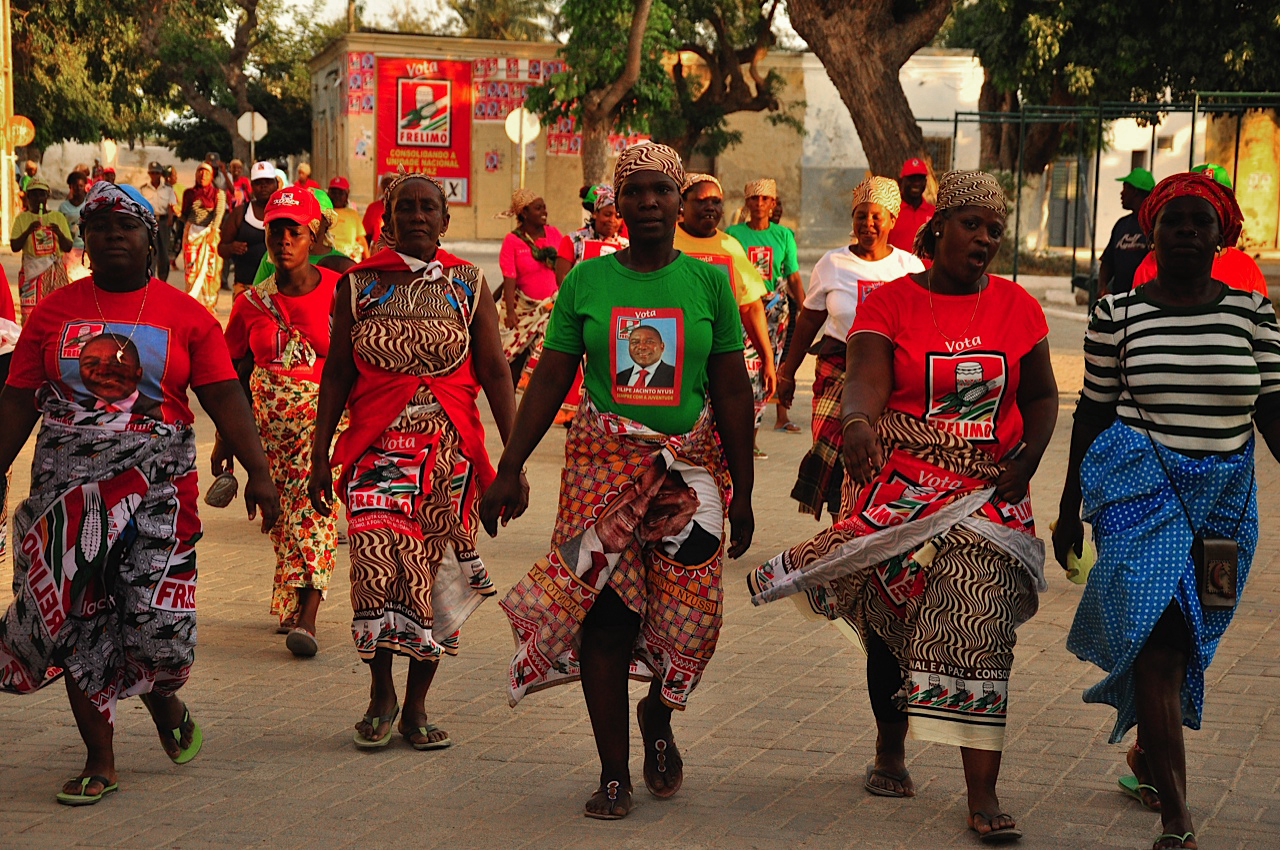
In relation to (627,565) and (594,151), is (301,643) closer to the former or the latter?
(627,565)

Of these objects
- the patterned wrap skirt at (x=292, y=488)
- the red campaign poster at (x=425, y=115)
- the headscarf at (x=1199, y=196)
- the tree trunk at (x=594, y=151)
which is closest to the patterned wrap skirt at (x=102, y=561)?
the patterned wrap skirt at (x=292, y=488)

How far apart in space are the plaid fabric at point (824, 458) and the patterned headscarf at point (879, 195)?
34.5 inches

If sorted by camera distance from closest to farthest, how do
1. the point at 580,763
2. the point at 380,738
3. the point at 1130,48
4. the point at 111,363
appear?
the point at 111,363 < the point at 580,763 < the point at 380,738 < the point at 1130,48

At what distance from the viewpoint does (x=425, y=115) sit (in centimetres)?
4409

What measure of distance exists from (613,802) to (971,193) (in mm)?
2047

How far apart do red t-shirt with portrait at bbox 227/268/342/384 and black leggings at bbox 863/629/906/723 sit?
2918 mm

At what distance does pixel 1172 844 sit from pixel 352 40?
41.7 meters

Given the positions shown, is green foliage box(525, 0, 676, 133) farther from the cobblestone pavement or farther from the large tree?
the cobblestone pavement

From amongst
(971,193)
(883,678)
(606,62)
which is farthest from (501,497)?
(606,62)

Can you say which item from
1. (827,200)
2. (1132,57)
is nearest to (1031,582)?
(1132,57)

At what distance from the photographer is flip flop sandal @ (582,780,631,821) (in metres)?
4.65

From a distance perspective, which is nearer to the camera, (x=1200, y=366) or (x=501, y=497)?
(x=1200, y=366)

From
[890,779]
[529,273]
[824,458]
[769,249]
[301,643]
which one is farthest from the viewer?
[529,273]

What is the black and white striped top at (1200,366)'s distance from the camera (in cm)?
445
